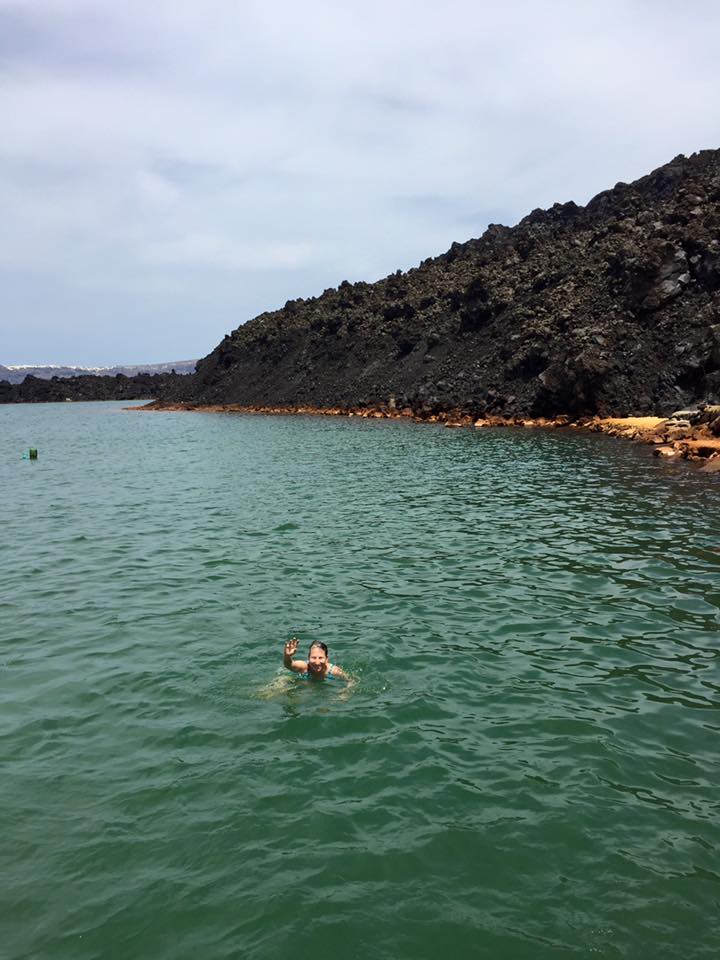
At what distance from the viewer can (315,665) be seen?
35.6 ft

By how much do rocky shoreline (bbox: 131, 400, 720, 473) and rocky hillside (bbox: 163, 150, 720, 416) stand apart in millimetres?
1636

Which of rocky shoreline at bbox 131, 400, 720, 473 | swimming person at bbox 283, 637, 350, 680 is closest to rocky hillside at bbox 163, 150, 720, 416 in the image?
rocky shoreline at bbox 131, 400, 720, 473

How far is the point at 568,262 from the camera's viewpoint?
245 ft

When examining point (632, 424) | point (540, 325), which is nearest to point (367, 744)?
point (632, 424)

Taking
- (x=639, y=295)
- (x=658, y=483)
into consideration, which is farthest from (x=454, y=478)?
(x=639, y=295)

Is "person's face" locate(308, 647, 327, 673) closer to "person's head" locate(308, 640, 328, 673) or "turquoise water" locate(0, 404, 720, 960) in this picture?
"person's head" locate(308, 640, 328, 673)

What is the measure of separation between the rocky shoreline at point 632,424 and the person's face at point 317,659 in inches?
1005

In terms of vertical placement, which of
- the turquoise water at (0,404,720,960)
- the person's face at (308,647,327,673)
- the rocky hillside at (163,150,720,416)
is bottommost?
the turquoise water at (0,404,720,960)

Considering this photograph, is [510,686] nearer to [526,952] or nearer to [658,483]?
[526,952]

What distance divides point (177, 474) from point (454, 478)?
16.0 m

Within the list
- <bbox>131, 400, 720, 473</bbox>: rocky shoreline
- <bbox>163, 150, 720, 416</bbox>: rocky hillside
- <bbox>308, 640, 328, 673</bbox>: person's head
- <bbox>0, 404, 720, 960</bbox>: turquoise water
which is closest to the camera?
<bbox>0, 404, 720, 960</bbox>: turquoise water

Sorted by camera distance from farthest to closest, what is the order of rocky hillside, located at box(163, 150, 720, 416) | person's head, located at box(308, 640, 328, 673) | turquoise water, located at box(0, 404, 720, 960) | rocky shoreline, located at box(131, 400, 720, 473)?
rocky hillside, located at box(163, 150, 720, 416) → rocky shoreline, located at box(131, 400, 720, 473) → person's head, located at box(308, 640, 328, 673) → turquoise water, located at box(0, 404, 720, 960)

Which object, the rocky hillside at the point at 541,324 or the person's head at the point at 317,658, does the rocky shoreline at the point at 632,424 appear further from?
the person's head at the point at 317,658

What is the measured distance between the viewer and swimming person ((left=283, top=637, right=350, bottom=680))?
10836 millimetres
